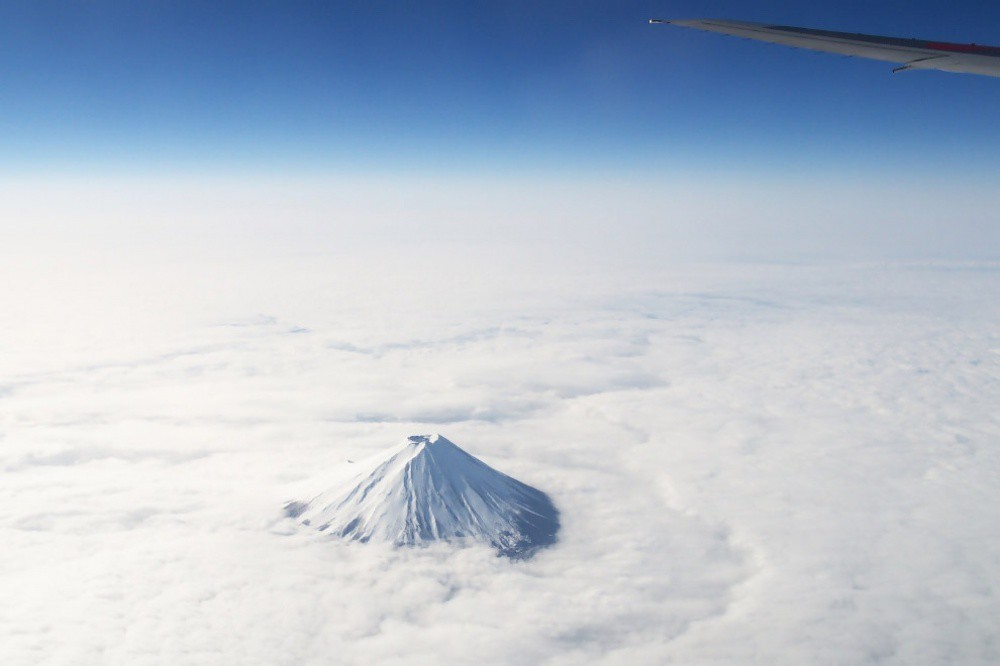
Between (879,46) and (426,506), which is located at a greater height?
(879,46)

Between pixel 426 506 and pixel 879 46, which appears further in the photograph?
pixel 426 506

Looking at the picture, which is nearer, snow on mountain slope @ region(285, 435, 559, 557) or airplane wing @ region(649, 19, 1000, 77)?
airplane wing @ region(649, 19, 1000, 77)

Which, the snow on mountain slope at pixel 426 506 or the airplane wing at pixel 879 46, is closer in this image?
the airplane wing at pixel 879 46

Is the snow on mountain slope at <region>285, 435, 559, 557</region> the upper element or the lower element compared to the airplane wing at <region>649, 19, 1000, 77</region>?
lower

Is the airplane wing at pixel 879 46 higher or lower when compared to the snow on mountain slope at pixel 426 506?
higher

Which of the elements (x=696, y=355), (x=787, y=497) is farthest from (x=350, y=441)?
(x=696, y=355)
